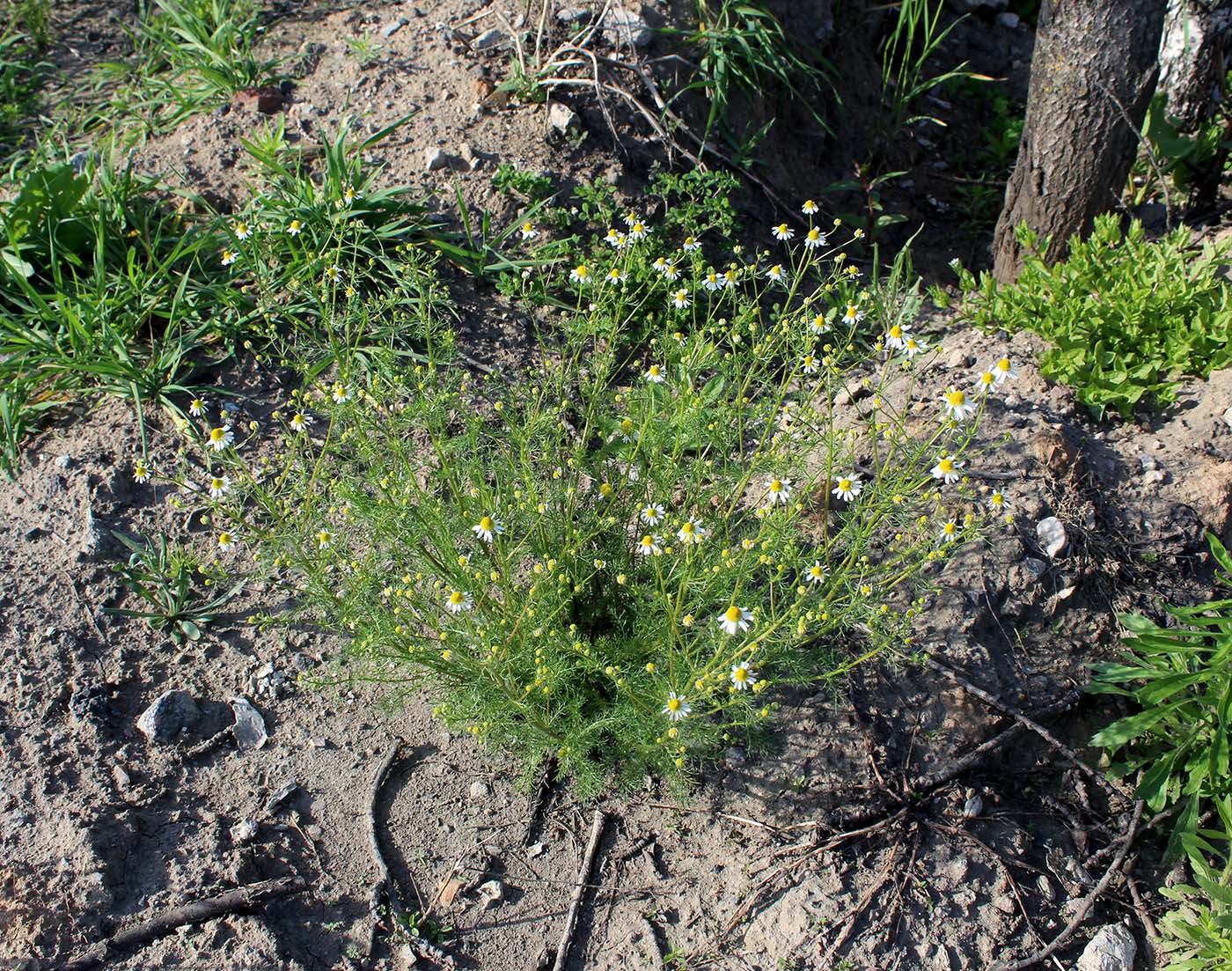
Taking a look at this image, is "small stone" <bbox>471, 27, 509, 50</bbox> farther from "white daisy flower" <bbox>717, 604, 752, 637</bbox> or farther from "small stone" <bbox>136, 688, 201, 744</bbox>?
"white daisy flower" <bbox>717, 604, 752, 637</bbox>

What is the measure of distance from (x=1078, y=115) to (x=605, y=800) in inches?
135

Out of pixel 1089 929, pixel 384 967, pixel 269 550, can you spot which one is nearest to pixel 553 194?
pixel 269 550

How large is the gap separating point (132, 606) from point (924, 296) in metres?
3.54

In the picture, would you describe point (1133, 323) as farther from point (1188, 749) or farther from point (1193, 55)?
point (1193, 55)

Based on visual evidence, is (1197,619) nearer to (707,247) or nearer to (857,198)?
(707,247)

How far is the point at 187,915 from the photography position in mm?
2691

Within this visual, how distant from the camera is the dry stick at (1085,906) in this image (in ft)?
9.07

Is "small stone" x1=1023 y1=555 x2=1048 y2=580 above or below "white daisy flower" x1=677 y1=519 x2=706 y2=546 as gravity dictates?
below

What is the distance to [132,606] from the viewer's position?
338cm

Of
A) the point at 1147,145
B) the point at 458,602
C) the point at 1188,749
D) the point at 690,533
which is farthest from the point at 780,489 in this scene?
the point at 1147,145

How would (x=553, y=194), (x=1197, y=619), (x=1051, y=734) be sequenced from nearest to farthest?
(x=1197, y=619) → (x=1051, y=734) → (x=553, y=194)

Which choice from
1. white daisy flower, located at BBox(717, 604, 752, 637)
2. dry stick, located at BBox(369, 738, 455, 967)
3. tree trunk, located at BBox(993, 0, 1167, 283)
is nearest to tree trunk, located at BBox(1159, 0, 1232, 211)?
tree trunk, located at BBox(993, 0, 1167, 283)

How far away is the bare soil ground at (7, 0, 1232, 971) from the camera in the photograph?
2.78 m

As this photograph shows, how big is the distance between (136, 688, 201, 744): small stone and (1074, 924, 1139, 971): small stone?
2.78 m
